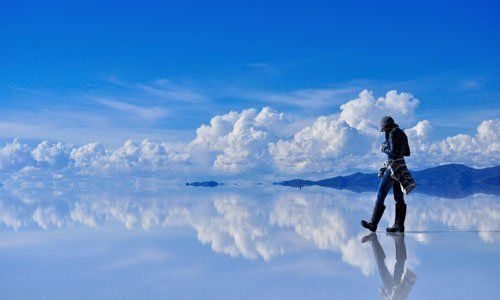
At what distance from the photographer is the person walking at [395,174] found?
13180 millimetres

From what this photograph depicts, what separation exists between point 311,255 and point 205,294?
128 inches

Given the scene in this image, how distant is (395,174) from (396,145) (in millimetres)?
750

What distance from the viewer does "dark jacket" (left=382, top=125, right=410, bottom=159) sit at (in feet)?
43.5

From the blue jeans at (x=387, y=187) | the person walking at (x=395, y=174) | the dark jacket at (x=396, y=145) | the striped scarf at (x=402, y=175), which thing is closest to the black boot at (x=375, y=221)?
the person walking at (x=395, y=174)

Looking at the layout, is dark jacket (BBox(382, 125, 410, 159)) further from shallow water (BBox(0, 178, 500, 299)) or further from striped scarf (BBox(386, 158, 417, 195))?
shallow water (BBox(0, 178, 500, 299))

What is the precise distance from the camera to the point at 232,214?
18.3 metres

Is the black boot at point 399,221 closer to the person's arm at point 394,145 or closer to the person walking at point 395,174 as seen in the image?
the person walking at point 395,174

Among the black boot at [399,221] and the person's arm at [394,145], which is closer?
the black boot at [399,221]

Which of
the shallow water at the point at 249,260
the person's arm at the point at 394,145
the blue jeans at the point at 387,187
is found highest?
the person's arm at the point at 394,145

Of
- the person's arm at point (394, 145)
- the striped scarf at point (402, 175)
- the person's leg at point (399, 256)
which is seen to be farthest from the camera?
the person's arm at point (394, 145)

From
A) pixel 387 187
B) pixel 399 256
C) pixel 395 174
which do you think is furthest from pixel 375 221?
pixel 399 256

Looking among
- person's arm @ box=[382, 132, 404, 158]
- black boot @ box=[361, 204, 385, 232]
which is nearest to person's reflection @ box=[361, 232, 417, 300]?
black boot @ box=[361, 204, 385, 232]

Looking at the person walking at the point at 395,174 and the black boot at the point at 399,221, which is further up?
the person walking at the point at 395,174

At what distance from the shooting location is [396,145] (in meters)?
13.3
